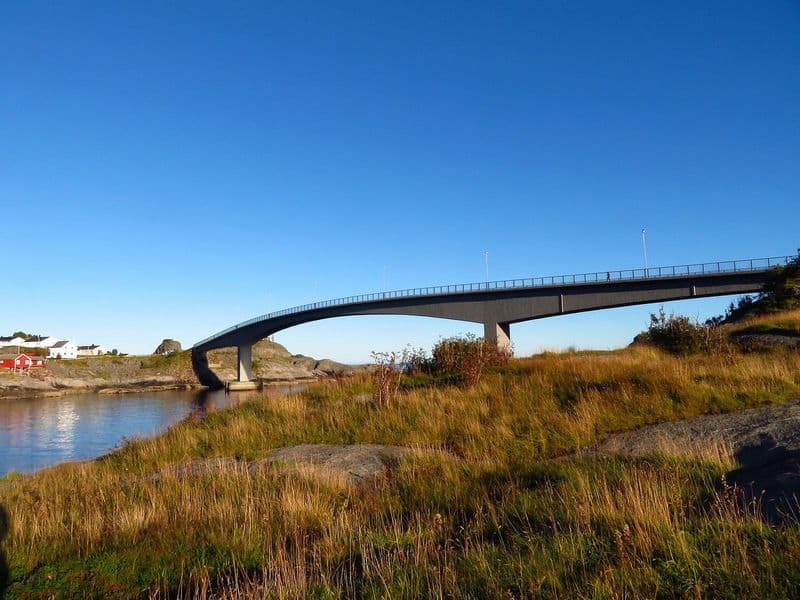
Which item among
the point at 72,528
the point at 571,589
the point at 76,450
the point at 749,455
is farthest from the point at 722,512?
the point at 76,450

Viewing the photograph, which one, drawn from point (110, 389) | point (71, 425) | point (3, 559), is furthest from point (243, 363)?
point (3, 559)

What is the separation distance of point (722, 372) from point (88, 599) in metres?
13.0

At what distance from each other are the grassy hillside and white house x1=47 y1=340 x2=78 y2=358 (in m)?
138

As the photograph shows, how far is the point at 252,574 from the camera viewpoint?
186 inches

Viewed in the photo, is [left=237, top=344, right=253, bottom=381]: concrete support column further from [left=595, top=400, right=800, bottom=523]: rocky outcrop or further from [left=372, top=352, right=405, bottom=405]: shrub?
[left=595, top=400, right=800, bottom=523]: rocky outcrop

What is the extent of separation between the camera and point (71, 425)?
38.0 metres

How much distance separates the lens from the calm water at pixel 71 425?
24.3 m

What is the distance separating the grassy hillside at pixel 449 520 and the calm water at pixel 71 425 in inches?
314

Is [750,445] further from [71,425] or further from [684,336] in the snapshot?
[71,425]

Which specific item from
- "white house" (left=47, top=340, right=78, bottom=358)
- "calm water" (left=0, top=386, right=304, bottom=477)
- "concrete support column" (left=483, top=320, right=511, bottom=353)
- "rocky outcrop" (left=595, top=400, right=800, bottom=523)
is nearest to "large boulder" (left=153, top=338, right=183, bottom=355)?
"white house" (left=47, top=340, right=78, bottom=358)

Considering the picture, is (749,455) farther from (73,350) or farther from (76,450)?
(73,350)

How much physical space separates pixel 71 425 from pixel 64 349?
109962 mm

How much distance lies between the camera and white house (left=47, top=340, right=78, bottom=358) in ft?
414

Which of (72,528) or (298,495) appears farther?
(298,495)
